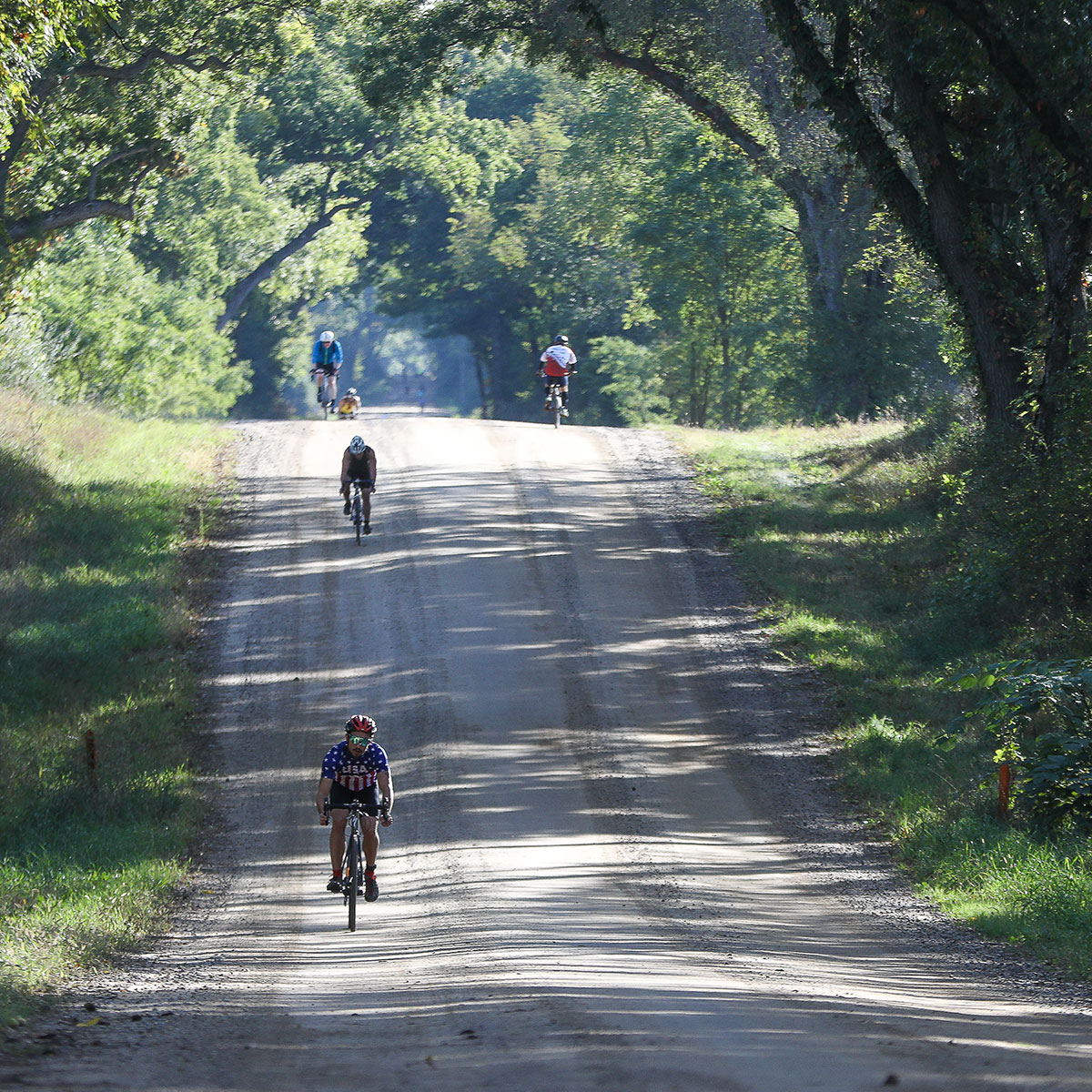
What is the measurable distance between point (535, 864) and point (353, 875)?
223 cm

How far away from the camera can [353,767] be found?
37.0 ft

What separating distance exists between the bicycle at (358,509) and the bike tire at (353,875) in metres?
11.1

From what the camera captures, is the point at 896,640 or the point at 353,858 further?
the point at 896,640

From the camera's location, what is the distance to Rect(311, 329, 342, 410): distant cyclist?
33.7 m

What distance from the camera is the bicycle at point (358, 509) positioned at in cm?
2167

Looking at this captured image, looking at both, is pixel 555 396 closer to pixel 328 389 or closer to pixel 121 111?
pixel 328 389

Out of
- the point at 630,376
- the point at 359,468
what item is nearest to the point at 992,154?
the point at 359,468

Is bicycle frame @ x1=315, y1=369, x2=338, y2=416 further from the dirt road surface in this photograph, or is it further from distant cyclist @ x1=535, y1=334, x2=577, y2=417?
the dirt road surface

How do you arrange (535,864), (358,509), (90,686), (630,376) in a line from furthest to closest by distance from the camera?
(630,376) → (358,509) → (90,686) → (535,864)

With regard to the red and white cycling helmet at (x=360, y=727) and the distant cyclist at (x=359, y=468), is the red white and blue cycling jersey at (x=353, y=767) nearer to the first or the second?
the red and white cycling helmet at (x=360, y=727)

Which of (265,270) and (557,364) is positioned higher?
(265,270)

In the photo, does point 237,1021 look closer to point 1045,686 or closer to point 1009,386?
point 1045,686

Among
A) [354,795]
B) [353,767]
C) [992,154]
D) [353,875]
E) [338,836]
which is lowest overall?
[353,875]

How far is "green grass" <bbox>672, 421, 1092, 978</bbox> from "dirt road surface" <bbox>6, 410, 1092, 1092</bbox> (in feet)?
1.64
